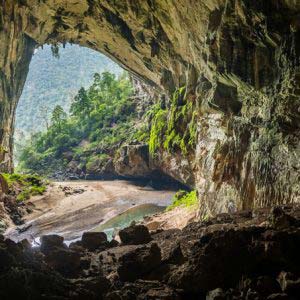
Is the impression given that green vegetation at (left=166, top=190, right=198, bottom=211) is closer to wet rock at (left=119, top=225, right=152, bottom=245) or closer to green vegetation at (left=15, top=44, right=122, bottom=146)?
wet rock at (left=119, top=225, right=152, bottom=245)

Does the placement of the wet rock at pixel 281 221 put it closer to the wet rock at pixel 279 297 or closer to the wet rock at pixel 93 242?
the wet rock at pixel 279 297

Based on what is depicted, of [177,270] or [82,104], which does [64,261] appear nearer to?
[177,270]

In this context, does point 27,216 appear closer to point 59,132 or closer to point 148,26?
point 148,26

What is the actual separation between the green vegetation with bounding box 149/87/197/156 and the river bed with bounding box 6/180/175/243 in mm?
5859

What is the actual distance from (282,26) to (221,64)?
13.3 feet

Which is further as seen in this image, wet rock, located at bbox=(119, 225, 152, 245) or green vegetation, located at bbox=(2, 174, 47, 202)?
green vegetation, located at bbox=(2, 174, 47, 202)

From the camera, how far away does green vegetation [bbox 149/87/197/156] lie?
30.5 metres

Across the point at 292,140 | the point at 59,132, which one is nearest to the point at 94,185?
the point at 59,132

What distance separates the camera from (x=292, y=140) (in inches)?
484

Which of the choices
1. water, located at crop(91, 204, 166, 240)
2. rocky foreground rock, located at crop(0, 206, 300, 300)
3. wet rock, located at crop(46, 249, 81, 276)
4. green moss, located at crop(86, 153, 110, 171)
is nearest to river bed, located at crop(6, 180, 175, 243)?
water, located at crop(91, 204, 166, 240)

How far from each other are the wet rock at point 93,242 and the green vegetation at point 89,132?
134 feet

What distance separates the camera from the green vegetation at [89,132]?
5594 centimetres

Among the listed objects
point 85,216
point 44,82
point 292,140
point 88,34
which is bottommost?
point 85,216

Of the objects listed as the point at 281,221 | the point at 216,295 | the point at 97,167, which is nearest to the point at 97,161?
the point at 97,167
